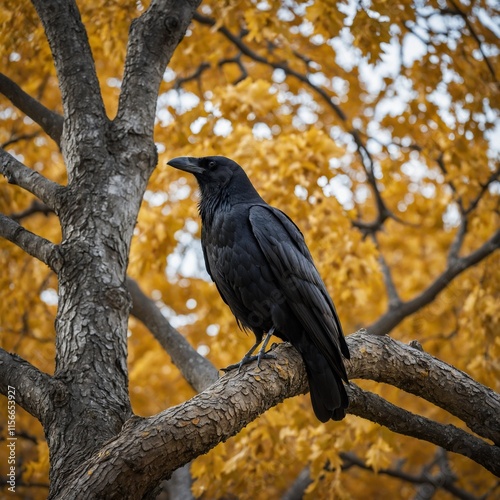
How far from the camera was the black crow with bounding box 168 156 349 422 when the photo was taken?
380cm

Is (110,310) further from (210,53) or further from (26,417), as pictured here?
(26,417)

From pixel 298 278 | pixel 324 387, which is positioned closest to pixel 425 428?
pixel 324 387

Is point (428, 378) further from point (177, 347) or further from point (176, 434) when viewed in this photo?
point (177, 347)

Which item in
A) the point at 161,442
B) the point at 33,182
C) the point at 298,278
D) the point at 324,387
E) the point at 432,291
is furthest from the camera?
the point at 432,291

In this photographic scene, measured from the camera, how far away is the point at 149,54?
4.24 meters

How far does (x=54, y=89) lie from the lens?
348 inches

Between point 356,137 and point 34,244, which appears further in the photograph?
point 356,137

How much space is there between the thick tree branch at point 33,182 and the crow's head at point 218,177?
1174 mm

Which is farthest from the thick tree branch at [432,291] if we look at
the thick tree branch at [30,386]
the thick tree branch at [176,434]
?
the thick tree branch at [30,386]

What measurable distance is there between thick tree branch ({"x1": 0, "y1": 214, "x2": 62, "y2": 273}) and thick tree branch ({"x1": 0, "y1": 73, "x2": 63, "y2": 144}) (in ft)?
3.23

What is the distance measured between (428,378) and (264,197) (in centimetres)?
282

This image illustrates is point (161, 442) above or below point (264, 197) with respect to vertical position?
below

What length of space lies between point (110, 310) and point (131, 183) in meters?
0.85

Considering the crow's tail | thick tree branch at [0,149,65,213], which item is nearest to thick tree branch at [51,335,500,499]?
the crow's tail
